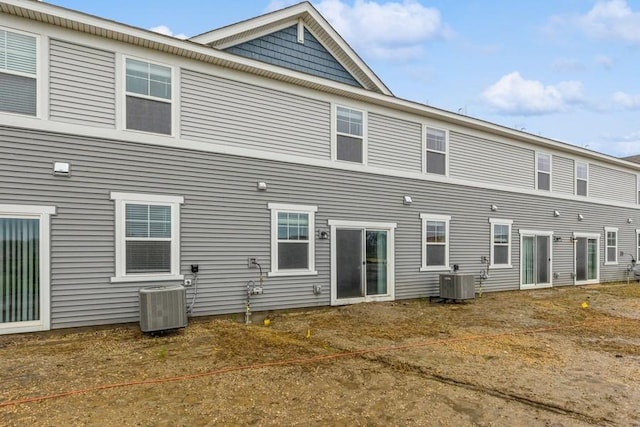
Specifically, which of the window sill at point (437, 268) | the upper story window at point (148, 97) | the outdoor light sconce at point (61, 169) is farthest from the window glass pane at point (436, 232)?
the outdoor light sconce at point (61, 169)

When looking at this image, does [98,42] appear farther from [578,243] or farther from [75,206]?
[578,243]

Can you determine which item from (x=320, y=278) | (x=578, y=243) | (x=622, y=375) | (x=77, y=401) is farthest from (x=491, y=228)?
(x=77, y=401)

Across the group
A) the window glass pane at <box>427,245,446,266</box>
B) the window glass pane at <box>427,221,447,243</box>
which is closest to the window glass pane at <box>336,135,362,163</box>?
the window glass pane at <box>427,221,447,243</box>

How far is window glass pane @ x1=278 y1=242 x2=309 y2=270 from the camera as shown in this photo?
8633 mm

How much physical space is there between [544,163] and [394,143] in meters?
6.71

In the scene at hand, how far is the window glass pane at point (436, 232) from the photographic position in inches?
438

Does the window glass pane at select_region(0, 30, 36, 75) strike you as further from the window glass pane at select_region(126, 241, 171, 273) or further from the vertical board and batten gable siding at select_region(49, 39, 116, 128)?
the window glass pane at select_region(126, 241, 171, 273)

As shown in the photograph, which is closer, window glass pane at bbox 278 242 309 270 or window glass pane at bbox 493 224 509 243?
window glass pane at bbox 278 242 309 270

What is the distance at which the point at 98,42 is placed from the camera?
6.89 meters

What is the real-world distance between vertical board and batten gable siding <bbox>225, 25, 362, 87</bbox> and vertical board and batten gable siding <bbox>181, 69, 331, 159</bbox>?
3.54 feet

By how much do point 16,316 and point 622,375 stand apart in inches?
331

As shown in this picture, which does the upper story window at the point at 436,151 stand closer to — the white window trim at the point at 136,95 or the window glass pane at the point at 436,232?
the window glass pane at the point at 436,232

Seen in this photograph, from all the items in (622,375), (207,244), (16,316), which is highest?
(207,244)

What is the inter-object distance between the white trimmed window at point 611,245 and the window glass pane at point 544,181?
4.11m
